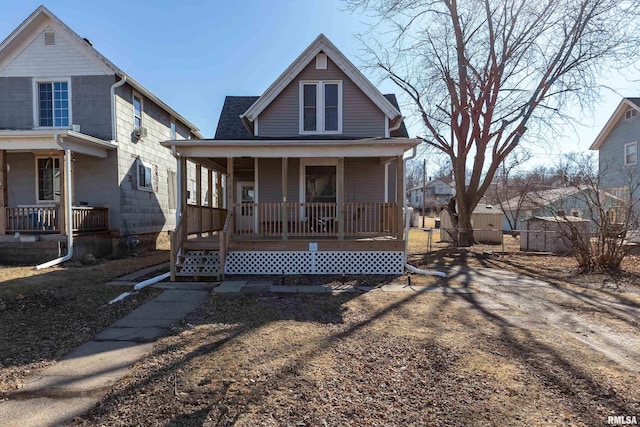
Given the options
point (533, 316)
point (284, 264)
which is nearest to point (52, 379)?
point (284, 264)

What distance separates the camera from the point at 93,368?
354 centimetres

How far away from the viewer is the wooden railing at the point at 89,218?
10.2 metres

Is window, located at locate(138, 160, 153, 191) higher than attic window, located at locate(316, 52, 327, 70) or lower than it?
lower

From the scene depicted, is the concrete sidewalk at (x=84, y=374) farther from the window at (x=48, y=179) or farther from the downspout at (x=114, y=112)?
the window at (x=48, y=179)

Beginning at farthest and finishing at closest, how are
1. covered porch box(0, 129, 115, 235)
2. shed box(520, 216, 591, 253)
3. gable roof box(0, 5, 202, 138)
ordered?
shed box(520, 216, 591, 253) → gable roof box(0, 5, 202, 138) → covered porch box(0, 129, 115, 235)

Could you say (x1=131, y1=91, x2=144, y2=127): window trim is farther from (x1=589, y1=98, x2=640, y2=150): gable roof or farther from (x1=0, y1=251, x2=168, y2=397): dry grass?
(x1=589, y1=98, x2=640, y2=150): gable roof

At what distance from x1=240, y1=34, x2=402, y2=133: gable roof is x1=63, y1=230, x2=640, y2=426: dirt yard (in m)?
6.94

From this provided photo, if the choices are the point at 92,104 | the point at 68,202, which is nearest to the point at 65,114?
the point at 92,104

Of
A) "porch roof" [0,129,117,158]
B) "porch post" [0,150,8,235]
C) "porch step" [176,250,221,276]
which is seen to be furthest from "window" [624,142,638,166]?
"porch post" [0,150,8,235]

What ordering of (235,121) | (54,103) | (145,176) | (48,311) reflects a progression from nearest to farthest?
(48,311) < (54,103) < (235,121) < (145,176)

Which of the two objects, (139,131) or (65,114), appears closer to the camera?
(65,114)

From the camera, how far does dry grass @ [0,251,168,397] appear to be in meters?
3.80

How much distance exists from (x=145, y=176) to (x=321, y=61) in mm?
8587

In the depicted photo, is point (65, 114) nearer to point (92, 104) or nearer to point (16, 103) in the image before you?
point (92, 104)
